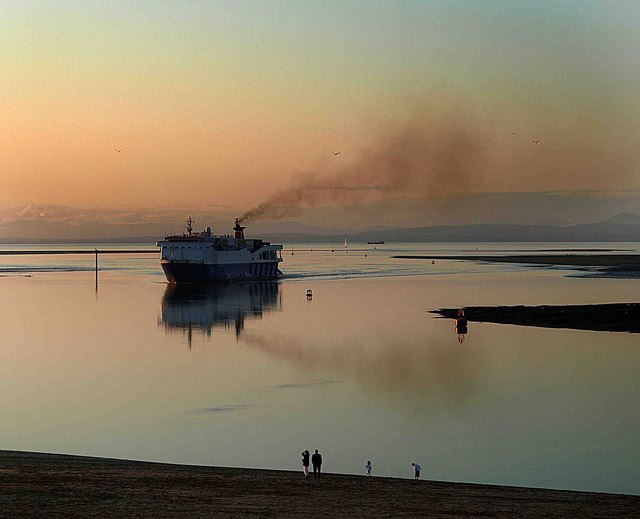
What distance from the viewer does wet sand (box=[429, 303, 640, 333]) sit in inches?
2457

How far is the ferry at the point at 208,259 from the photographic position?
119000 mm

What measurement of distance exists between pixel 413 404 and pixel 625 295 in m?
60.0

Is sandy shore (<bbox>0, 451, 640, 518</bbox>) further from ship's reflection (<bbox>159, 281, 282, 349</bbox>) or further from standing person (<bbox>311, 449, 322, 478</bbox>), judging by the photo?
ship's reflection (<bbox>159, 281, 282, 349</bbox>)

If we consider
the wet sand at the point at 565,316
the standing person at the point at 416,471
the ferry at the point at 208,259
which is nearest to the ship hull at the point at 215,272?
the ferry at the point at 208,259

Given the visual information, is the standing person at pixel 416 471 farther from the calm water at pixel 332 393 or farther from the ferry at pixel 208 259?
the ferry at pixel 208 259

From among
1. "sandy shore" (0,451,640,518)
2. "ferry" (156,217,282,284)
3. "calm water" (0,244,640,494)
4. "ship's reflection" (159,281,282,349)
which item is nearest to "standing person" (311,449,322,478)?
"sandy shore" (0,451,640,518)

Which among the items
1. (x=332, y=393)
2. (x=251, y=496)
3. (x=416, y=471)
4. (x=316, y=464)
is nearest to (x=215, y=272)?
(x=332, y=393)

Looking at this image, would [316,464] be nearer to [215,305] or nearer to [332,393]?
[332,393]

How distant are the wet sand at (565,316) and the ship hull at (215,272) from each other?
50.3 meters

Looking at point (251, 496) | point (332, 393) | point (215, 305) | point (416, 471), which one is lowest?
point (215, 305)

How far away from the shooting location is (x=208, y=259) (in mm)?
120938

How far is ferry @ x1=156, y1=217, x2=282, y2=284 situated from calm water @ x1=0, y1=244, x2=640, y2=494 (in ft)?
137

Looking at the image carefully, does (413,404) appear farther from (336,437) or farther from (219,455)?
(219,455)

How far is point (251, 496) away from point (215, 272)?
338 feet
